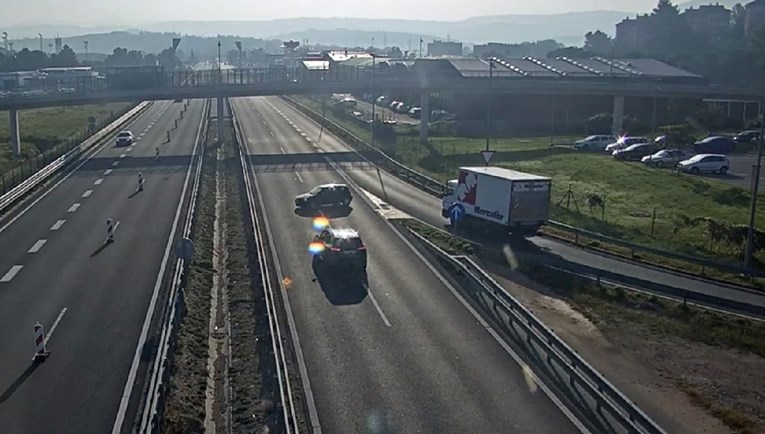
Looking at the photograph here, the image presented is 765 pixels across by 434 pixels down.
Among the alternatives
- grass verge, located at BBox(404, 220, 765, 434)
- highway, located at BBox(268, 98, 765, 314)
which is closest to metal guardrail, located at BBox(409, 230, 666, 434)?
grass verge, located at BBox(404, 220, 765, 434)

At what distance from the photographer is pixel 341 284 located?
2580cm

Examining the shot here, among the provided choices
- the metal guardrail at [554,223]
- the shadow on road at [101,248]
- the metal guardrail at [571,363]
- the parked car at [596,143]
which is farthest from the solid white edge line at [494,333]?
the parked car at [596,143]

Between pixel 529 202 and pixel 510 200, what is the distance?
82cm

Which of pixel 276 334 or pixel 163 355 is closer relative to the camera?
pixel 163 355

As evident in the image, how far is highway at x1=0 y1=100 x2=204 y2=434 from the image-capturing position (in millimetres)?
16484

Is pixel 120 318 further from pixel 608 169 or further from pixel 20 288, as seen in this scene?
pixel 608 169

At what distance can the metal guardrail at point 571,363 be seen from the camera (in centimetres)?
1480

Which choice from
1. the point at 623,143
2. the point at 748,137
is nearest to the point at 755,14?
the point at 748,137

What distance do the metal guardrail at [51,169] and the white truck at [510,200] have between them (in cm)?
2142

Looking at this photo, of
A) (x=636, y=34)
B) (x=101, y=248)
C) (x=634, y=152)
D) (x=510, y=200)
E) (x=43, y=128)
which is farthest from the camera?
(x=636, y=34)

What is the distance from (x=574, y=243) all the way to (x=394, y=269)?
884 centimetres

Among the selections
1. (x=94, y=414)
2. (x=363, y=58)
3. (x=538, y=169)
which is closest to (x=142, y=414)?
(x=94, y=414)

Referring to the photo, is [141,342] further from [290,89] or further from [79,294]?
[290,89]

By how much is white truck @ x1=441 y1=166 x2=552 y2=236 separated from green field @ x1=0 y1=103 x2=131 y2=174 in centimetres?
3018
